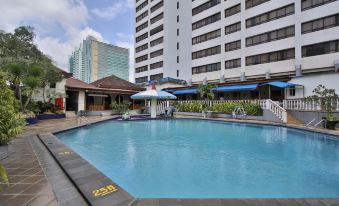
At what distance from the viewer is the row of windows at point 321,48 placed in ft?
72.4

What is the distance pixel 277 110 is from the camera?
1722 centimetres

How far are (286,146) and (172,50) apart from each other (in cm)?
3637

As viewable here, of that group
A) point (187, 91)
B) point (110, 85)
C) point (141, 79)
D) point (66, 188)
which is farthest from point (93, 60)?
point (66, 188)

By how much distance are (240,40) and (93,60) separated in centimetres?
7002

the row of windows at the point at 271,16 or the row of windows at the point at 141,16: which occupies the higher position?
the row of windows at the point at 141,16

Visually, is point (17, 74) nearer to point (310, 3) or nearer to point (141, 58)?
point (310, 3)

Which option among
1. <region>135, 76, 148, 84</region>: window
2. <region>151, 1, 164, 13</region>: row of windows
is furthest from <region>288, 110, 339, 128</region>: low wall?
<region>151, 1, 164, 13</region>: row of windows

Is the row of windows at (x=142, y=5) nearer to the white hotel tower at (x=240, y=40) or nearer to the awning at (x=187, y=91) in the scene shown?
the white hotel tower at (x=240, y=40)

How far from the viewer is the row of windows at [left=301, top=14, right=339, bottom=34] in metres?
22.2

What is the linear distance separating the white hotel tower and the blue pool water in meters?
14.7

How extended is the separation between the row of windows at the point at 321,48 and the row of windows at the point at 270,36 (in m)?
2.89

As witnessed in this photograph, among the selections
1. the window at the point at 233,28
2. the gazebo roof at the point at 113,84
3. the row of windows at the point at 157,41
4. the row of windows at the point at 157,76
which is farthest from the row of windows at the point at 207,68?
the row of windows at the point at 157,41

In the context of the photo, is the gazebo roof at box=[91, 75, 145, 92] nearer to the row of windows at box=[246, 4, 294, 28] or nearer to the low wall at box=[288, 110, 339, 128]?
the row of windows at box=[246, 4, 294, 28]

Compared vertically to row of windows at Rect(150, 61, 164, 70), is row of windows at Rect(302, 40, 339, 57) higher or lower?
lower
